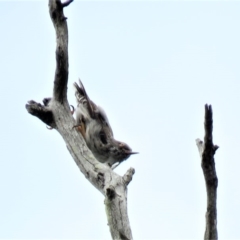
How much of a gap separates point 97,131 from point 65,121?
1.96 meters

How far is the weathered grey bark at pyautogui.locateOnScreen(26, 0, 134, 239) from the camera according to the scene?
199 inches

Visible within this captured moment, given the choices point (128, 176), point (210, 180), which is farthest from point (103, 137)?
point (210, 180)

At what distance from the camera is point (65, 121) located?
218 inches

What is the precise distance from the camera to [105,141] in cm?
768

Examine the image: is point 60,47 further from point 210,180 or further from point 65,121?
point 210,180

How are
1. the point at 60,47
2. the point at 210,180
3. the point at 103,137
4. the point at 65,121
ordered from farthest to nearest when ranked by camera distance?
1. the point at 103,137
2. the point at 65,121
3. the point at 60,47
4. the point at 210,180

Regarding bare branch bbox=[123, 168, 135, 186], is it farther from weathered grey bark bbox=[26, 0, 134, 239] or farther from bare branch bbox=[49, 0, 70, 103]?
bare branch bbox=[49, 0, 70, 103]

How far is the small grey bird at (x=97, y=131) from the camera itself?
7.39 metres

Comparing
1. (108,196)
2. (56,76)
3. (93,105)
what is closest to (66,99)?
(56,76)

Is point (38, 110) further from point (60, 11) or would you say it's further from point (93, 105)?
point (93, 105)

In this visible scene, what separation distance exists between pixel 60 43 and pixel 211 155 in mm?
2174

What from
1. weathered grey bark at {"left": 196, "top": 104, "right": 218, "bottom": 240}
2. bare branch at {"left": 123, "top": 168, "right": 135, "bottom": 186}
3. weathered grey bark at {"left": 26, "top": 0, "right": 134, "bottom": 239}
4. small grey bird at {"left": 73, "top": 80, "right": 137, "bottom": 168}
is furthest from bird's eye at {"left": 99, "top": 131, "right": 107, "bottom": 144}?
weathered grey bark at {"left": 196, "top": 104, "right": 218, "bottom": 240}

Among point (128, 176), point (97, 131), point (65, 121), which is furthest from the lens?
point (97, 131)

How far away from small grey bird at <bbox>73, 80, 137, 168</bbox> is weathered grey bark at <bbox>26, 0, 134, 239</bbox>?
164 cm
